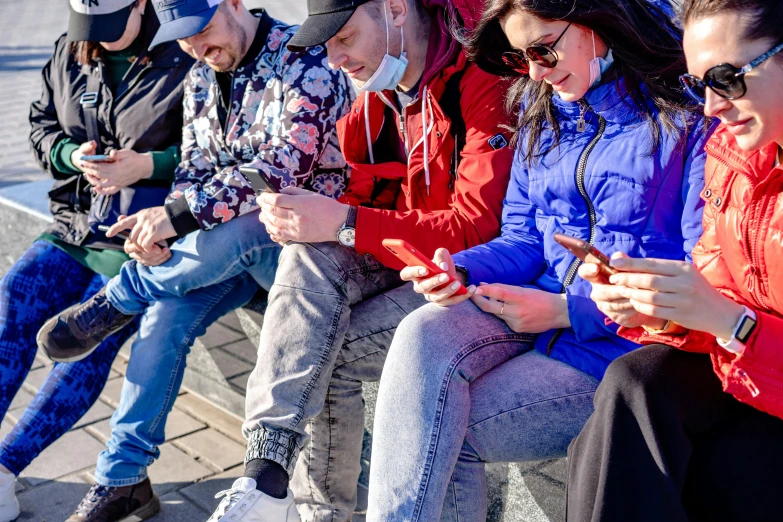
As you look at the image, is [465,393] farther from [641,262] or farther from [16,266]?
[16,266]

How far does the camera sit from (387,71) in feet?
8.98

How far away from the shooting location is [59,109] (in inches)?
147

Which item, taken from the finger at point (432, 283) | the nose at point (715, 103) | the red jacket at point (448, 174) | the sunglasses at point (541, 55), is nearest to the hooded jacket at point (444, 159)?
the red jacket at point (448, 174)

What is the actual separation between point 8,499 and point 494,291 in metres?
1.90

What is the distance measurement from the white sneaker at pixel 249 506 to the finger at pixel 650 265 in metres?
1.16

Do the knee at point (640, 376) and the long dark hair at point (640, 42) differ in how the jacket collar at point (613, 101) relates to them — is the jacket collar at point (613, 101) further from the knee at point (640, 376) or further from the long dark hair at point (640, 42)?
the knee at point (640, 376)

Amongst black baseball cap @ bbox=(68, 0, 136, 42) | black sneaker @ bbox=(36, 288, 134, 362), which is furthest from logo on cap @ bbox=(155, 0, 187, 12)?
black sneaker @ bbox=(36, 288, 134, 362)

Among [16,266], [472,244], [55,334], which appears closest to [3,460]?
[55,334]

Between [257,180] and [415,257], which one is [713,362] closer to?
[415,257]

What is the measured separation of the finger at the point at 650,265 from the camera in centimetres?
173

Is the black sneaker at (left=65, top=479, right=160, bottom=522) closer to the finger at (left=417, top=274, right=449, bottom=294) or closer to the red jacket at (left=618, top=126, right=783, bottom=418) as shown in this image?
the finger at (left=417, top=274, right=449, bottom=294)

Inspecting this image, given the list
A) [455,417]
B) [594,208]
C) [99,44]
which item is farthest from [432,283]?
[99,44]

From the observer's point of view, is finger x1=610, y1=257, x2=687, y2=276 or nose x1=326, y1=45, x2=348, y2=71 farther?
nose x1=326, y1=45, x2=348, y2=71

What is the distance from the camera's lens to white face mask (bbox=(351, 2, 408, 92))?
273cm
